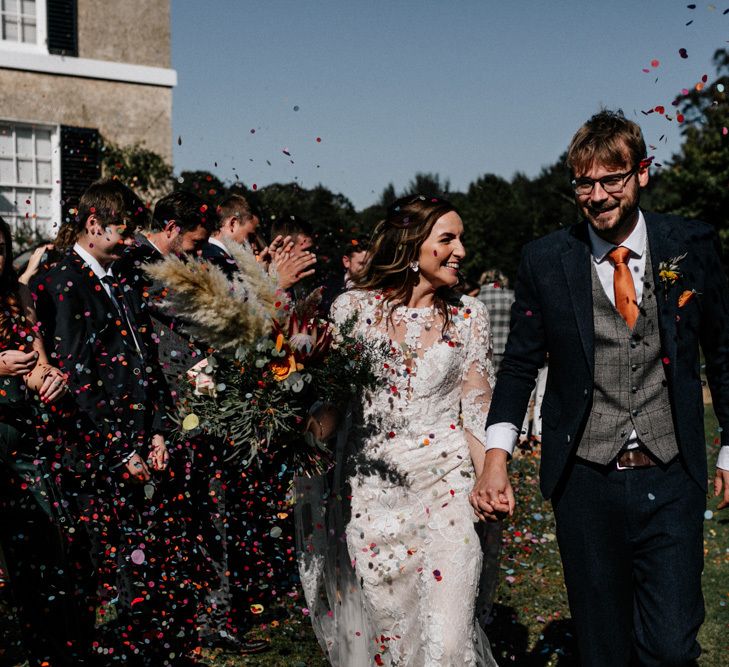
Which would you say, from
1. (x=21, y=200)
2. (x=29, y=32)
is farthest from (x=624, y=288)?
(x=29, y=32)

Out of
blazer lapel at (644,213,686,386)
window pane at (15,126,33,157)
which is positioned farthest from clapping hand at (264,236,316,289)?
window pane at (15,126,33,157)

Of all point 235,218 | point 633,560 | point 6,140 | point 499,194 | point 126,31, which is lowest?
point 633,560

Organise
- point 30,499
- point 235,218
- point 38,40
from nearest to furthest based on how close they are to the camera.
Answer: point 30,499
point 235,218
point 38,40

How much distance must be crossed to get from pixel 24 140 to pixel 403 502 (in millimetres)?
13055

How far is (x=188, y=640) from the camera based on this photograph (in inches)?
200

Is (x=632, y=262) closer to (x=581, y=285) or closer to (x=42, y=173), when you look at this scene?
(x=581, y=285)

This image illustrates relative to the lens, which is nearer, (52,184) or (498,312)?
(498,312)

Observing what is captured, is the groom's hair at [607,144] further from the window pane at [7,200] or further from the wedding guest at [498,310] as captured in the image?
the window pane at [7,200]

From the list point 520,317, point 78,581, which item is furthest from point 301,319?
point 78,581

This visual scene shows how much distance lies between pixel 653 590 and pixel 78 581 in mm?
2856

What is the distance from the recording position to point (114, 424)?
4.61 metres

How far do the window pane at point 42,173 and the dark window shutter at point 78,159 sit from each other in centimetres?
39

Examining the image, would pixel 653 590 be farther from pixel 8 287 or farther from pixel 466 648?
pixel 8 287

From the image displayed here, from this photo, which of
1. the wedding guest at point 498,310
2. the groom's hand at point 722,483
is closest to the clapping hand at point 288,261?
the groom's hand at point 722,483
